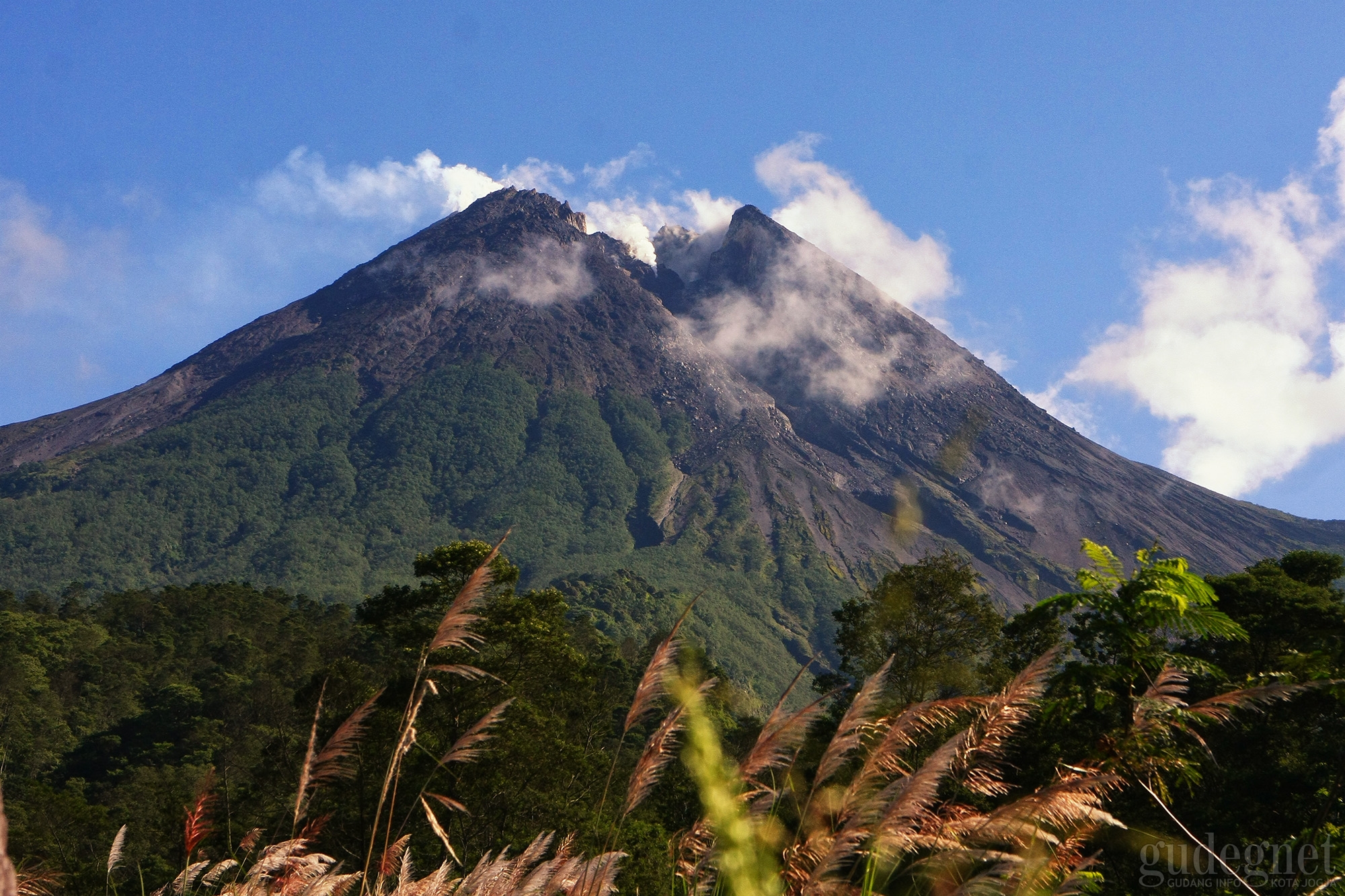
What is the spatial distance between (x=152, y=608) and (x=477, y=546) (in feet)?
172

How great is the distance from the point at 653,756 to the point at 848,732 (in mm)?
626

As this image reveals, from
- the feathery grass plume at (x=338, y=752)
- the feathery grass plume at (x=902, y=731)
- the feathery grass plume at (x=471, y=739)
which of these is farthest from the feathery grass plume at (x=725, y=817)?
the feathery grass plume at (x=338, y=752)

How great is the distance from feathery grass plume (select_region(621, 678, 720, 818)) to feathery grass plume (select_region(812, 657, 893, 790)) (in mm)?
379

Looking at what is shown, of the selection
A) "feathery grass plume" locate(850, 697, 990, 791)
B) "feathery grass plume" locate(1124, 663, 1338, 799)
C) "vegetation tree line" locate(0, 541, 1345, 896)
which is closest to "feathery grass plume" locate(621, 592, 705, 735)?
"vegetation tree line" locate(0, 541, 1345, 896)

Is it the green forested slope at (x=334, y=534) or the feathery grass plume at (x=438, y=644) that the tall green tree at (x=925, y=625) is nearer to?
the feathery grass plume at (x=438, y=644)

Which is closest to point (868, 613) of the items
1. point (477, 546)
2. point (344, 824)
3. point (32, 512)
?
point (477, 546)

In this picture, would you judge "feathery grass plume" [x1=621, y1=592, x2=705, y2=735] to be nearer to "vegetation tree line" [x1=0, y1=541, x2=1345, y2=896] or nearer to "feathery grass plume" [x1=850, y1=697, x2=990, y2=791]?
"vegetation tree line" [x1=0, y1=541, x2=1345, y2=896]

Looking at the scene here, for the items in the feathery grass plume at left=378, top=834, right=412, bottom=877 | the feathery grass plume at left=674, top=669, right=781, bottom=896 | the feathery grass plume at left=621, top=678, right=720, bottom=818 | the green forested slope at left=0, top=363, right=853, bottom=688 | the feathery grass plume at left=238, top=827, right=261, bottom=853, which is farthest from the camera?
the green forested slope at left=0, top=363, right=853, bottom=688

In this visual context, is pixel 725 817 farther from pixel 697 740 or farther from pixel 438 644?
pixel 438 644

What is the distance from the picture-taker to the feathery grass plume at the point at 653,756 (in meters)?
2.68

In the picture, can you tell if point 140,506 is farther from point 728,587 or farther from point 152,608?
point 152,608

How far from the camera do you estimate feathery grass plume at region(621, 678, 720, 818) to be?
2676mm

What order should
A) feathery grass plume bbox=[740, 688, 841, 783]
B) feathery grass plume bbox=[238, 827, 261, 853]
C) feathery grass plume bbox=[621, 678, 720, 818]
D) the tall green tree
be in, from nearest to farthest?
feathery grass plume bbox=[621, 678, 720, 818]
feathery grass plume bbox=[740, 688, 841, 783]
feathery grass plume bbox=[238, 827, 261, 853]
the tall green tree

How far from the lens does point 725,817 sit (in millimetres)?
2451
